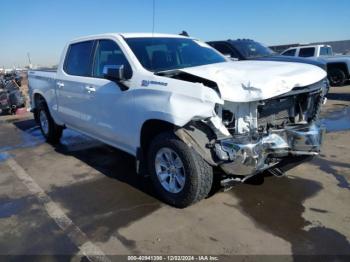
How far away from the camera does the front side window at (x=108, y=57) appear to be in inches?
183

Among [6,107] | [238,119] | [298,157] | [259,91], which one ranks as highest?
[259,91]

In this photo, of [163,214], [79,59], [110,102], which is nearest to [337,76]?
[79,59]

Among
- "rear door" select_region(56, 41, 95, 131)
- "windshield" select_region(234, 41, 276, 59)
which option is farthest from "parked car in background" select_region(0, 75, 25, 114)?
"windshield" select_region(234, 41, 276, 59)

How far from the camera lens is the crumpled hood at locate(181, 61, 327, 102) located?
3.46 meters

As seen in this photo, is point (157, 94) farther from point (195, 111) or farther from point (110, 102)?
point (110, 102)

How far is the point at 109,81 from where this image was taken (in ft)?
16.0

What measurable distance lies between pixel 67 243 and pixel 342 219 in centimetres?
280

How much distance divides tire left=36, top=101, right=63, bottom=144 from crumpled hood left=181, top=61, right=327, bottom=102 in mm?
4403

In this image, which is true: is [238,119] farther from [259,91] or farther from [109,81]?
[109,81]

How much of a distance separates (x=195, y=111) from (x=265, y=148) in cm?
82

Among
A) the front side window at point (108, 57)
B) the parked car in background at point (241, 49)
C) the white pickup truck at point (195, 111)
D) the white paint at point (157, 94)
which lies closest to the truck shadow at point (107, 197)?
the white pickup truck at point (195, 111)

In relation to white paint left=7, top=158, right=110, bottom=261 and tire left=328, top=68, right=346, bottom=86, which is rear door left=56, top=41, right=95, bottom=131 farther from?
tire left=328, top=68, right=346, bottom=86

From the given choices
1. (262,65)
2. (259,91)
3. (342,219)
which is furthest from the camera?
(262,65)

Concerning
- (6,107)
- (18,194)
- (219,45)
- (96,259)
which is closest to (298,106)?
(96,259)
